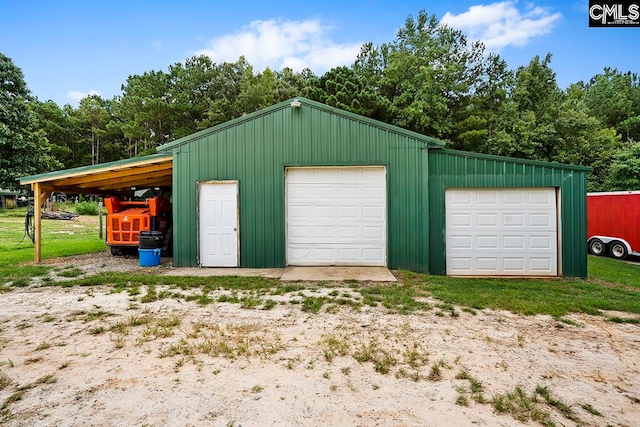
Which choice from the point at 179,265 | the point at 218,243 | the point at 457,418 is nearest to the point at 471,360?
the point at 457,418

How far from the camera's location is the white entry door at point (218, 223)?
733cm

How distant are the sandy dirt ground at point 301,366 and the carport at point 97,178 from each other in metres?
4.09

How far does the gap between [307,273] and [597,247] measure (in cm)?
1158

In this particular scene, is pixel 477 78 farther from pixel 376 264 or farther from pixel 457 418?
pixel 457 418

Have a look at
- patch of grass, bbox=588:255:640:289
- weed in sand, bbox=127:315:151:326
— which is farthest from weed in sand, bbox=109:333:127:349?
patch of grass, bbox=588:255:640:289

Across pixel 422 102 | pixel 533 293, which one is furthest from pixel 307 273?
pixel 422 102

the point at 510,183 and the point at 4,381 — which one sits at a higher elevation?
the point at 510,183

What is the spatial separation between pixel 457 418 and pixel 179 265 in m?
6.77

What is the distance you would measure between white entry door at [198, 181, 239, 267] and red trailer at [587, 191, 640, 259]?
1220 centimetres

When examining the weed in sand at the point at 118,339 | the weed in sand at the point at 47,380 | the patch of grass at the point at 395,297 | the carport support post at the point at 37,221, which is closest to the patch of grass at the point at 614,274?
the patch of grass at the point at 395,297

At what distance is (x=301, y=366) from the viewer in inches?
107

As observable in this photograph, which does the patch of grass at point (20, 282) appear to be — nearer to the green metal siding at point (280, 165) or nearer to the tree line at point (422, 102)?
the green metal siding at point (280, 165)

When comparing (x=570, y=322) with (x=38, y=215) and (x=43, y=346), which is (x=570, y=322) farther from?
(x=38, y=215)

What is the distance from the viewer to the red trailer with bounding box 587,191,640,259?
10406mm
